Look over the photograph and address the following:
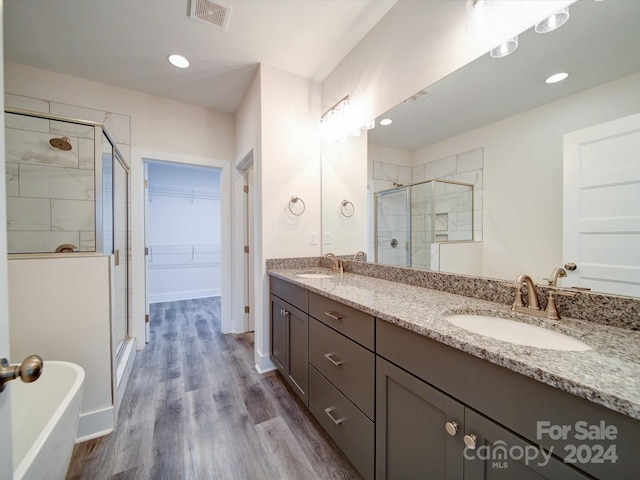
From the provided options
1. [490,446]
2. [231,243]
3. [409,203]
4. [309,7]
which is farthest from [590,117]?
[231,243]

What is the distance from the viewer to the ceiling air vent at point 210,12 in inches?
62.9

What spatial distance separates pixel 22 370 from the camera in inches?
18.9

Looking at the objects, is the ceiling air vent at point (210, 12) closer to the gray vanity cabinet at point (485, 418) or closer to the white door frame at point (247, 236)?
the white door frame at point (247, 236)

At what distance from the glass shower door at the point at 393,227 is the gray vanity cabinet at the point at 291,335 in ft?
2.12

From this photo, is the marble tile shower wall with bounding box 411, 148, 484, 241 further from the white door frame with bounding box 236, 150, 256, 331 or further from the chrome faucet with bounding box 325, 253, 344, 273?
the white door frame with bounding box 236, 150, 256, 331

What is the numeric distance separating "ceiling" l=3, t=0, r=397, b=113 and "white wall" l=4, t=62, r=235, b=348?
9 cm

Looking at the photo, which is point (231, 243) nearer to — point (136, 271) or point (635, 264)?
point (136, 271)

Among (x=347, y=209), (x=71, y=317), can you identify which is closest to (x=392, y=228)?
(x=347, y=209)

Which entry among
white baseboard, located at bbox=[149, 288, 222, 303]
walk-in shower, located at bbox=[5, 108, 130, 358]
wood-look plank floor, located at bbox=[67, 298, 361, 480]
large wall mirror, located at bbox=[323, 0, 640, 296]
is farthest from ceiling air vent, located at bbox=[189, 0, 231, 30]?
white baseboard, located at bbox=[149, 288, 222, 303]

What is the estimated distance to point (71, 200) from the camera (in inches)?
77.2

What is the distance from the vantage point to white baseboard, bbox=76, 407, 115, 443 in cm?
146

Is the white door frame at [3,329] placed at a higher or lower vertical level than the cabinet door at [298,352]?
higher

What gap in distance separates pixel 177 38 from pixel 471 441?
275 cm

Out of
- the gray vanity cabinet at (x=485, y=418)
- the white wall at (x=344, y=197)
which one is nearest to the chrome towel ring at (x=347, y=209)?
the white wall at (x=344, y=197)
